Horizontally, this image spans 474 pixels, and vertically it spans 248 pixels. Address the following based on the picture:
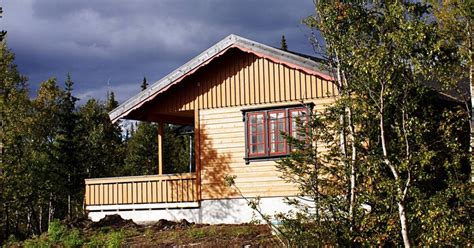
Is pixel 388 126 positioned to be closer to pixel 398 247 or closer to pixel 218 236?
pixel 398 247

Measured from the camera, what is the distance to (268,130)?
19.3m

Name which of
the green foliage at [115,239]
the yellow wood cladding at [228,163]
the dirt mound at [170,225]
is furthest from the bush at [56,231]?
the yellow wood cladding at [228,163]

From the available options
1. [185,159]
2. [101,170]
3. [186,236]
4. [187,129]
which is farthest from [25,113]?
[186,236]

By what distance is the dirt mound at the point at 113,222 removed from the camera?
20.2m

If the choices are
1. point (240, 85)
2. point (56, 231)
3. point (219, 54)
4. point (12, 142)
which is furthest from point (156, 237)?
point (12, 142)

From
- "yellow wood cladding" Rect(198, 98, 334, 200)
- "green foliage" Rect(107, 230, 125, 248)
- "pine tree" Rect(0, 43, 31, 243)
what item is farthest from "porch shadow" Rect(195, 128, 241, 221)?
"pine tree" Rect(0, 43, 31, 243)

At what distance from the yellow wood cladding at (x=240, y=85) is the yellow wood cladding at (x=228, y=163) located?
0.33 m

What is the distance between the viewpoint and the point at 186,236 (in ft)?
58.2

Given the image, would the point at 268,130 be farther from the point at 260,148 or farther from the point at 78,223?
the point at 78,223

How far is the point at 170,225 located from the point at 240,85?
14.3 feet

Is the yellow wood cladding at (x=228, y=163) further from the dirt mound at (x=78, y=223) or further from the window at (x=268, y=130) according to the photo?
the dirt mound at (x=78, y=223)

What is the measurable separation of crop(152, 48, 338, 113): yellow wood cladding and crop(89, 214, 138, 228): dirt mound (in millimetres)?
3442

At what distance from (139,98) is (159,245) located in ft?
16.8

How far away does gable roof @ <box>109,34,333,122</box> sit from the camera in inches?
725
